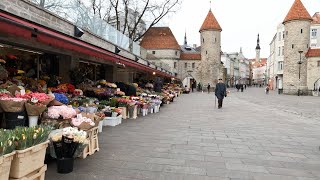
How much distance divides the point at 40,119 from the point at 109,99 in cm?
554

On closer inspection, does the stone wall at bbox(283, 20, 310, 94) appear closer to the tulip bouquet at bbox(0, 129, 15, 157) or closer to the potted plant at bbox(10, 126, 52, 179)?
the potted plant at bbox(10, 126, 52, 179)

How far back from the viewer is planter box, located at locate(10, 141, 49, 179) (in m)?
3.34

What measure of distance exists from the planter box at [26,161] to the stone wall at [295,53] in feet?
141

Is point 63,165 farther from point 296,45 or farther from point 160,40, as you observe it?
point 160,40

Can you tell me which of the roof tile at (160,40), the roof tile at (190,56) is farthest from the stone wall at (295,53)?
the roof tile at (160,40)

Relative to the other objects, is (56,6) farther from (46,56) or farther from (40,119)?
(40,119)

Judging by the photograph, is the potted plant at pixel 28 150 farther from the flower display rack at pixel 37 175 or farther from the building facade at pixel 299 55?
the building facade at pixel 299 55

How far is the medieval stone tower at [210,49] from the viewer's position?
52906 mm

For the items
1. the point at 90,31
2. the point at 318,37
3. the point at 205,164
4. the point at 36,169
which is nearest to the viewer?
the point at 36,169

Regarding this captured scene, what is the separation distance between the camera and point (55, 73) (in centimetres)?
1099

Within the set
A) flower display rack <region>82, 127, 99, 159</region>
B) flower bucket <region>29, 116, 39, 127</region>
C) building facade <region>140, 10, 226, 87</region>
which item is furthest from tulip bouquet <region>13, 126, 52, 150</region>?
building facade <region>140, 10, 226, 87</region>

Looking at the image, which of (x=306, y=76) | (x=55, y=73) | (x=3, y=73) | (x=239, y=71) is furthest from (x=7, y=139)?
(x=239, y=71)

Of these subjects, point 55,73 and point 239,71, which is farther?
point 239,71

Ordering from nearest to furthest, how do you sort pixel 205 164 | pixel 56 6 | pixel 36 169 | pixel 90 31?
pixel 36 169 → pixel 205 164 → pixel 56 6 → pixel 90 31
